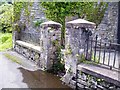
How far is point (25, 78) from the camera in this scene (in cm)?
691

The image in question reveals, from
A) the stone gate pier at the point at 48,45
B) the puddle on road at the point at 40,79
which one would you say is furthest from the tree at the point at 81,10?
the puddle on road at the point at 40,79

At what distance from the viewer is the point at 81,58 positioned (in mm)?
5965

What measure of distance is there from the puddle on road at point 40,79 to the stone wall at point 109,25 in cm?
377

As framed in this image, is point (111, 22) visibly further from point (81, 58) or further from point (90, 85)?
point (90, 85)

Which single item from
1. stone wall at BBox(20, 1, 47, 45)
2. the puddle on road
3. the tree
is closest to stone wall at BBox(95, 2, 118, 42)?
the tree

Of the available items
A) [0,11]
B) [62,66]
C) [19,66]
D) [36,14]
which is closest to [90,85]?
[62,66]

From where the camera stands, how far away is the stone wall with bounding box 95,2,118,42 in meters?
9.67

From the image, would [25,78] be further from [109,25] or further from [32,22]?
[32,22]

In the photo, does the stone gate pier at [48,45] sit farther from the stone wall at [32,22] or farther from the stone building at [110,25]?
the stone building at [110,25]

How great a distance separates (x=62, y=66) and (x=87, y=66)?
1804 millimetres

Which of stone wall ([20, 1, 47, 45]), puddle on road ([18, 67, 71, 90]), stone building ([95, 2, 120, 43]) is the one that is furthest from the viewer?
stone wall ([20, 1, 47, 45])

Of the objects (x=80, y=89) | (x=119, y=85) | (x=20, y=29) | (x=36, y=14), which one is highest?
(x=36, y=14)

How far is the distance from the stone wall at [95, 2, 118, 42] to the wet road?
3793 mm

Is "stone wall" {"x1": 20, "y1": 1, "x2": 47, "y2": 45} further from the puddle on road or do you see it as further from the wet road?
the puddle on road
